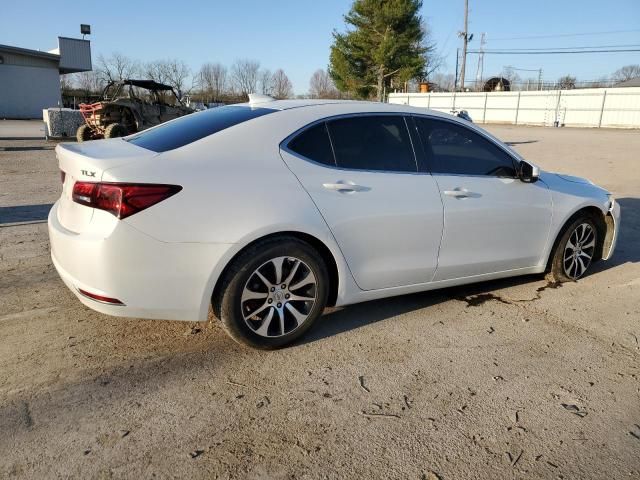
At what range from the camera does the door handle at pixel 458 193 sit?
12.4 ft

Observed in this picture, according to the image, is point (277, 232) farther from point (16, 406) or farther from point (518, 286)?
point (518, 286)

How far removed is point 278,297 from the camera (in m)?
3.24

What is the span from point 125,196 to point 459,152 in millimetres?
2531

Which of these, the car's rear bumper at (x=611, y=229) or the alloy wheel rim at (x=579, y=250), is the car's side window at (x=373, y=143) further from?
the car's rear bumper at (x=611, y=229)

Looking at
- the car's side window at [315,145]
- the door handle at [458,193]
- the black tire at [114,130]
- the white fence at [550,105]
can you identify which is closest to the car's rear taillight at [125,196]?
the car's side window at [315,145]

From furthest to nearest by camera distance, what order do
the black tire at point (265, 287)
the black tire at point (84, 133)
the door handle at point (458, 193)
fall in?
1. the black tire at point (84, 133)
2. the door handle at point (458, 193)
3. the black tire at point (265, 287)

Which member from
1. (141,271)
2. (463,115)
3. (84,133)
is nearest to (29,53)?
(84,133)

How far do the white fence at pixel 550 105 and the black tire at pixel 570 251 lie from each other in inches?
1414

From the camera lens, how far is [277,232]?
3.12 m

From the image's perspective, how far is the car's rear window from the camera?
3270mm

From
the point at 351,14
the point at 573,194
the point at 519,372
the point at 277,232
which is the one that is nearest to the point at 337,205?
the point at 277,232

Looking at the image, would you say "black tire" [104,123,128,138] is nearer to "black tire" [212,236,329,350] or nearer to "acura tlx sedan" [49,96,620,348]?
"acura tlx sedan" [49,96,620,348]

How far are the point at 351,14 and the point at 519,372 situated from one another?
49.5m

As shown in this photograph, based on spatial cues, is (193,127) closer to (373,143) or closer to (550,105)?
(373,143)
